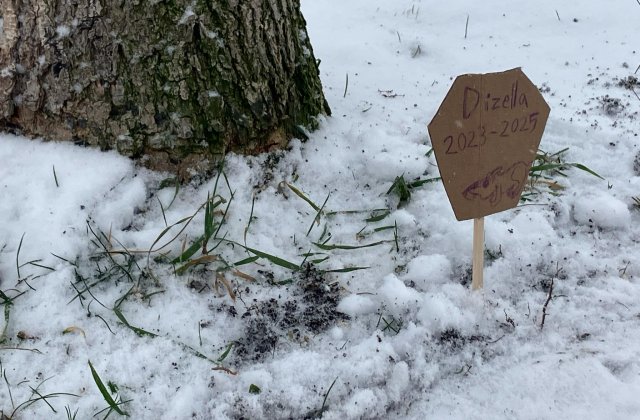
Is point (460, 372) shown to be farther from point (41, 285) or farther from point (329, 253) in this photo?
point (41, 285)

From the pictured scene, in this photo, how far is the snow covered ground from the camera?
1386 millimetres

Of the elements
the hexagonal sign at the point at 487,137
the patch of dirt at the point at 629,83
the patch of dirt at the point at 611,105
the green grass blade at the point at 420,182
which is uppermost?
the hexagonal sign at the point at 487,137

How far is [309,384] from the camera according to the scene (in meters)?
1.41

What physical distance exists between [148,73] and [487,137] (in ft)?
3.08

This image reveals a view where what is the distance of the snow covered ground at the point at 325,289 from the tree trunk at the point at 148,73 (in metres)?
0.08

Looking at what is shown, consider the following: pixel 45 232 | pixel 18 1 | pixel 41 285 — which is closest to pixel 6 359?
pixel 41 285

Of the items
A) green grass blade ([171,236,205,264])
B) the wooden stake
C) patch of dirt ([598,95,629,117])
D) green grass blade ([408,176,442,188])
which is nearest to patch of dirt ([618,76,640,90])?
patch of dirt ([598,95,629,117])

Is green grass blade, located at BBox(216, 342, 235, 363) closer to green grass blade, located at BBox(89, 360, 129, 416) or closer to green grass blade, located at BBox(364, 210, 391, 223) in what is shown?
green grass blade, located at BBox(89, 360, 129, 416)

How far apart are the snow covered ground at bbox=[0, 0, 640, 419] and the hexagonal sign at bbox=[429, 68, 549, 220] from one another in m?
0.27

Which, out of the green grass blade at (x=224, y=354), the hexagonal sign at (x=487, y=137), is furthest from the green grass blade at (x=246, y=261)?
the hexagonal sign at (x=487, y=137)

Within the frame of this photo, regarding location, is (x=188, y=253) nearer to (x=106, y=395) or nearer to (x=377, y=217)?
(x=106, y=395)

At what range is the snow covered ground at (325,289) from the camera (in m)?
1.39

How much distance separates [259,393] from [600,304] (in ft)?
2.89

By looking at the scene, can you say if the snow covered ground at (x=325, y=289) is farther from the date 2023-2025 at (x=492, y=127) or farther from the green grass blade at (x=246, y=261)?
the date 2023-2025 at (x=492, y=127)
